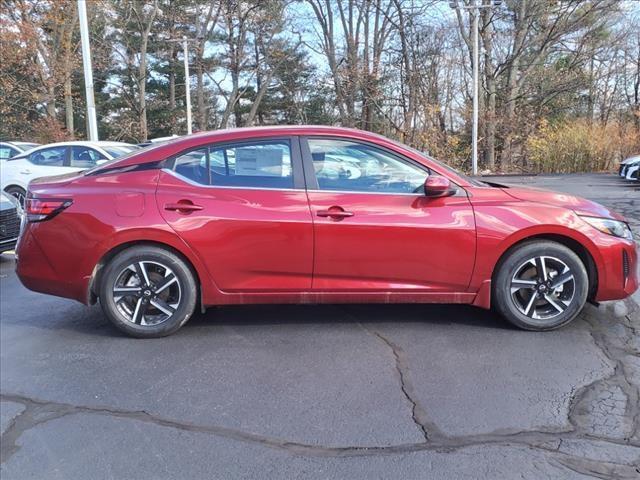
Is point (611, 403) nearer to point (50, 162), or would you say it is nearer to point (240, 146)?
point (240, 146)

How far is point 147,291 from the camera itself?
13.4ft

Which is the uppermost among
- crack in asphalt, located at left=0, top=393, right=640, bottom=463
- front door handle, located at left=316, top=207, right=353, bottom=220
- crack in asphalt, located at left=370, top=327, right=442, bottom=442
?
front door handle, located at left=316, top=207, right=353, bottom=220

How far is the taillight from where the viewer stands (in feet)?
13.3

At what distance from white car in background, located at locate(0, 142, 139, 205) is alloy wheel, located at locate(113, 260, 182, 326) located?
7925mm

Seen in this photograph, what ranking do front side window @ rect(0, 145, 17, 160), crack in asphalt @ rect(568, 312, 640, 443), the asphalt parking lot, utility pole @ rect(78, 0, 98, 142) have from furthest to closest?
Answer: utility pole @ rect(78, 0, 98, 142) < front side window @ rect(0, 145, 17, 160) < crack in asphalt @ rect(568, 312, 640, 443) < the asphalt parking lot

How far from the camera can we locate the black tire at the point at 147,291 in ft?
13.3

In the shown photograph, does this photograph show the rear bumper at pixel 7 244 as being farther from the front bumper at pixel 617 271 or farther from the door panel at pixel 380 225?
the front bumper at pixel 617 271

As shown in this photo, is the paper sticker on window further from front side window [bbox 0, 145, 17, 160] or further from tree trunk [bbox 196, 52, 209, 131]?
tree trunk [bbox 196, 52, 209, 131]

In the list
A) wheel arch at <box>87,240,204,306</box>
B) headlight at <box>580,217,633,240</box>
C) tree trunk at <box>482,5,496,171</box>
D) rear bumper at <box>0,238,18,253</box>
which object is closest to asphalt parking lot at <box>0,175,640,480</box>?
wheel arch at <box>87,240,204,306</box>

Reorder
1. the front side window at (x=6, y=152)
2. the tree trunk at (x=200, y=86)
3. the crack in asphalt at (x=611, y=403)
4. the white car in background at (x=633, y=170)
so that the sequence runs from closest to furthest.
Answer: the crack in asphalt at (x=611, y=403) < the front side window at (x=6, y=152) < the white car in background at (x=633, y=170) < the tree trunk at (x=200, y=86)

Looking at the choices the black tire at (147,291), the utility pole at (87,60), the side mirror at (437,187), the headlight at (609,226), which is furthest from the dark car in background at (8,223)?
the utility pole at (87,60)

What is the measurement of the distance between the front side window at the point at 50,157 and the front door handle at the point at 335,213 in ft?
31.5

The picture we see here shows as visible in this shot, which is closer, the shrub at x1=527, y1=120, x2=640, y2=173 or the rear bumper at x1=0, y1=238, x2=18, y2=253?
the rear bumper at x1=0, y1=238, x2=18, y2=253

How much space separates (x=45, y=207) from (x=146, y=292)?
39.6 inches
